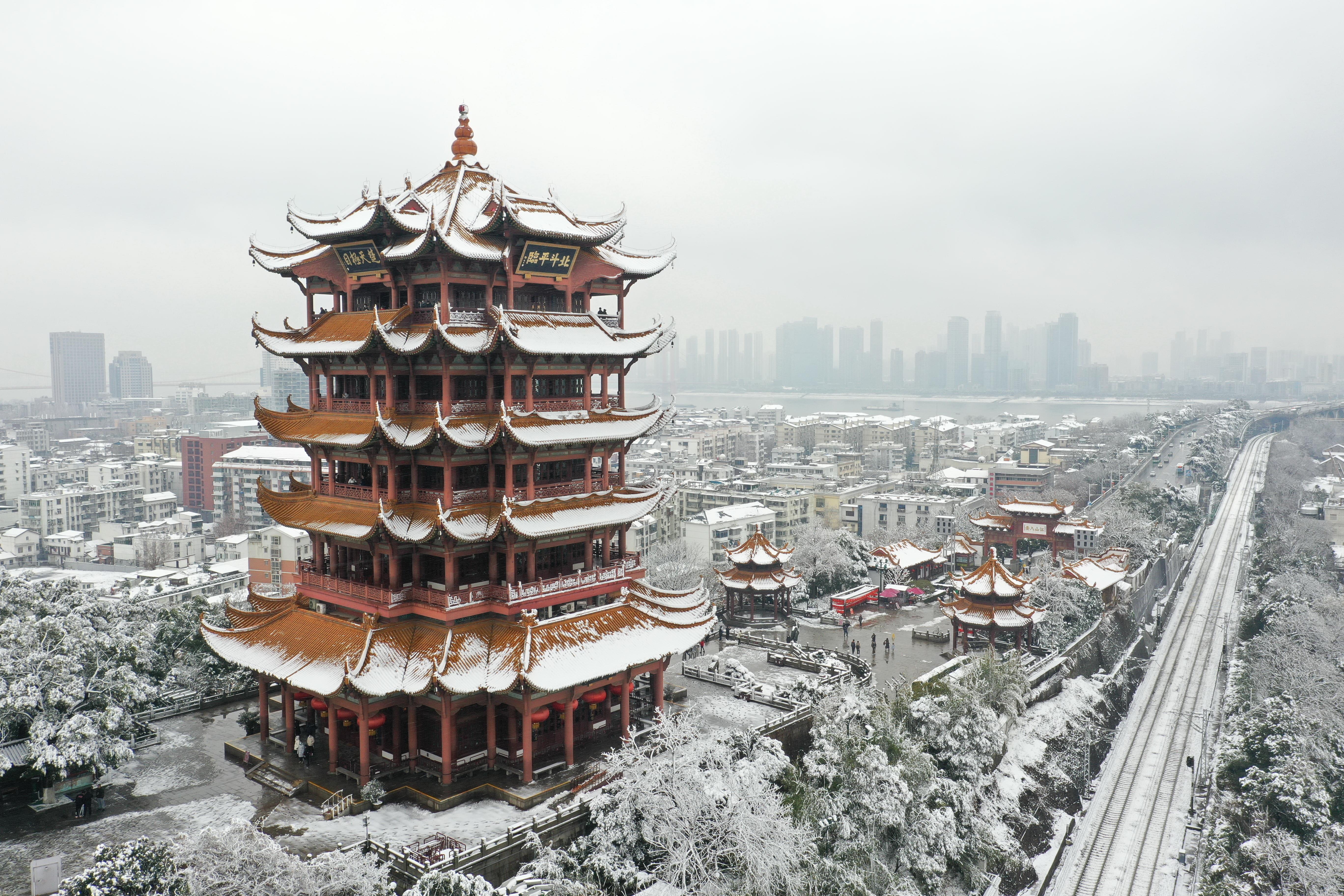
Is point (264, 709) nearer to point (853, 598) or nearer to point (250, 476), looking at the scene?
point (853, 598)

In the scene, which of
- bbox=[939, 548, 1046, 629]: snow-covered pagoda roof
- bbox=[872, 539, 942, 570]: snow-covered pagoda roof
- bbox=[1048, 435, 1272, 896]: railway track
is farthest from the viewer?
bbox=[872, 539, 942, 570]: snow-covered pagoda roof

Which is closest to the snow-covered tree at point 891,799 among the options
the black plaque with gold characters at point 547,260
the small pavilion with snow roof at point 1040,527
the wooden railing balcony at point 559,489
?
the wooden railing balcony at point 559,489

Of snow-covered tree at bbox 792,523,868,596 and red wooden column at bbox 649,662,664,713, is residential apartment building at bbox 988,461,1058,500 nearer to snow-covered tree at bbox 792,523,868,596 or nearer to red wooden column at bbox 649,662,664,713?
snow-covered tree at bbox 792,523,868,596

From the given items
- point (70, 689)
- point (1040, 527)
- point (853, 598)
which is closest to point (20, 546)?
point (853, 598)

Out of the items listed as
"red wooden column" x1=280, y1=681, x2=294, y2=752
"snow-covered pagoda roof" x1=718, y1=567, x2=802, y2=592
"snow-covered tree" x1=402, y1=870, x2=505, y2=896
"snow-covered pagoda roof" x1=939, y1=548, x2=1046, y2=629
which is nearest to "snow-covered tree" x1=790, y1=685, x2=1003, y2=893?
"snow-covered tree" x1=402, y1=870, x2=505, y2=896

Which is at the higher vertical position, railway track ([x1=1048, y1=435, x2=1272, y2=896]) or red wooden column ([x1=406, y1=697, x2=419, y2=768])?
red wooden column ([x1=406, y1=697, x2=419, y2=768])

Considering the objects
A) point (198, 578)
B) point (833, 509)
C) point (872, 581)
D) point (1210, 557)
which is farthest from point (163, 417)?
point (1210, 557)

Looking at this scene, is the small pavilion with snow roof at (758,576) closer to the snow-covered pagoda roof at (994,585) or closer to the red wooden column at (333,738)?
the snow-covered pagoda roof at (994,585)

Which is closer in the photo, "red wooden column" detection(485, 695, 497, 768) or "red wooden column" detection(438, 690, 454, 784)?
Answer: "red wooden column" detection(438, 690, 454, 784)
